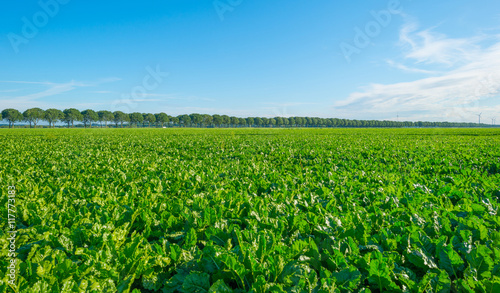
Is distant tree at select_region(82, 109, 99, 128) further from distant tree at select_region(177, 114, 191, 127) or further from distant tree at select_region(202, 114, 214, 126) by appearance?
distant tree at select_region(202, 114, 214, 126)

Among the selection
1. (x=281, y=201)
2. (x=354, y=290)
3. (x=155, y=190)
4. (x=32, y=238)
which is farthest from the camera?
(x=155, y=190)

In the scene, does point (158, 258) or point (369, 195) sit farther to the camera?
point (369, 195)

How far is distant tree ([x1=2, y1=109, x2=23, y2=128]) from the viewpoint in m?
143

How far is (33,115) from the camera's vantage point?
479ft

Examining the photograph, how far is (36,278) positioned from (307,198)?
138 inches

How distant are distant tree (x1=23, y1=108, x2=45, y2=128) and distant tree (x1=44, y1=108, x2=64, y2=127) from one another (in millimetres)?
2995

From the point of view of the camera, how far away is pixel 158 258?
2523 mm

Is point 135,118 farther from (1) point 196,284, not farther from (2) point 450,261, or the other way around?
(2) point 450,261

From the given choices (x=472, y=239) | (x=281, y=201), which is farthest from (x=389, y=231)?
(x=281, y=201)

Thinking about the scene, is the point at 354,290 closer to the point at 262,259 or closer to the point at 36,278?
the point at 262,259

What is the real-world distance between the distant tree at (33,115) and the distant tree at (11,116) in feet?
8.84

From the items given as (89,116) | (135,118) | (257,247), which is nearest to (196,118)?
(135,118)

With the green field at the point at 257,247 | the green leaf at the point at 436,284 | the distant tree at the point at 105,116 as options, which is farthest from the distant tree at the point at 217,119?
the green leaf at the point at 436,284

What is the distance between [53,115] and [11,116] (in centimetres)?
1949
